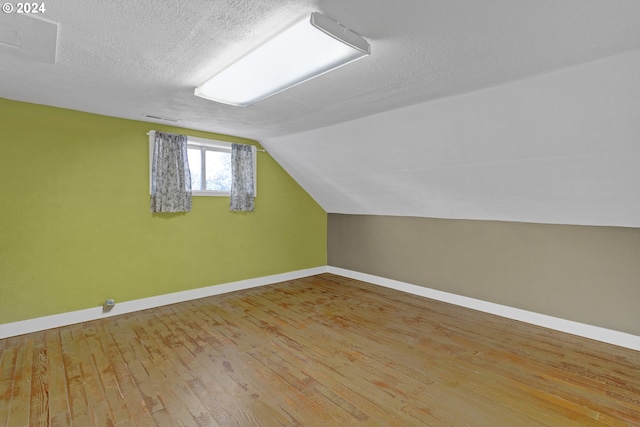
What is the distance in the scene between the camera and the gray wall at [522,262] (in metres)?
2.94

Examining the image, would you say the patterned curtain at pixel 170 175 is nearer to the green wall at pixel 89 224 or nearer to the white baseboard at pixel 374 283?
the green wall at pixel 89 224

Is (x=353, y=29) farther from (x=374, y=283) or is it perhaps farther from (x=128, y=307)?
(x=374, y=283)

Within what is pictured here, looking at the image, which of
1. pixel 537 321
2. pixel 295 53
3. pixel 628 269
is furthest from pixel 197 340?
pixel 628 269

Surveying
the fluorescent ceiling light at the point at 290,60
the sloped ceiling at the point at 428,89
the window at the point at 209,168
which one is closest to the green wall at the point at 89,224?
the window at the point at 209,168

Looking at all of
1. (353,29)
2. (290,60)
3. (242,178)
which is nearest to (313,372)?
(290,60)

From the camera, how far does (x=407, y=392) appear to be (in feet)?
7.12

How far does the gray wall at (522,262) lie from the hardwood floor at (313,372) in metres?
0.33

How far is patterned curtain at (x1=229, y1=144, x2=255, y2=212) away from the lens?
14.7 ft

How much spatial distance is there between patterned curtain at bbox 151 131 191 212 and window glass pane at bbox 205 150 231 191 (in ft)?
1.28

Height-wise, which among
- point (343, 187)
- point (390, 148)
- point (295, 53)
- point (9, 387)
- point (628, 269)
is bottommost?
point (9, 387)

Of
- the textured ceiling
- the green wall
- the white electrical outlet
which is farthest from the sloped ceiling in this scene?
the white electrical outlet

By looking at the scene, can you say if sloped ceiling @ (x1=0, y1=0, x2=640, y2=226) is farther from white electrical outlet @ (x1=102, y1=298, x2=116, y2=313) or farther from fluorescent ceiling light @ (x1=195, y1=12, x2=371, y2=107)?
white electrical outlet @ (x1=102, y1=298, x2=116, y2=313)

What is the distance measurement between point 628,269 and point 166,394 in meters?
4.09

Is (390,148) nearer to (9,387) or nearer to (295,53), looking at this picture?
(295,53)
